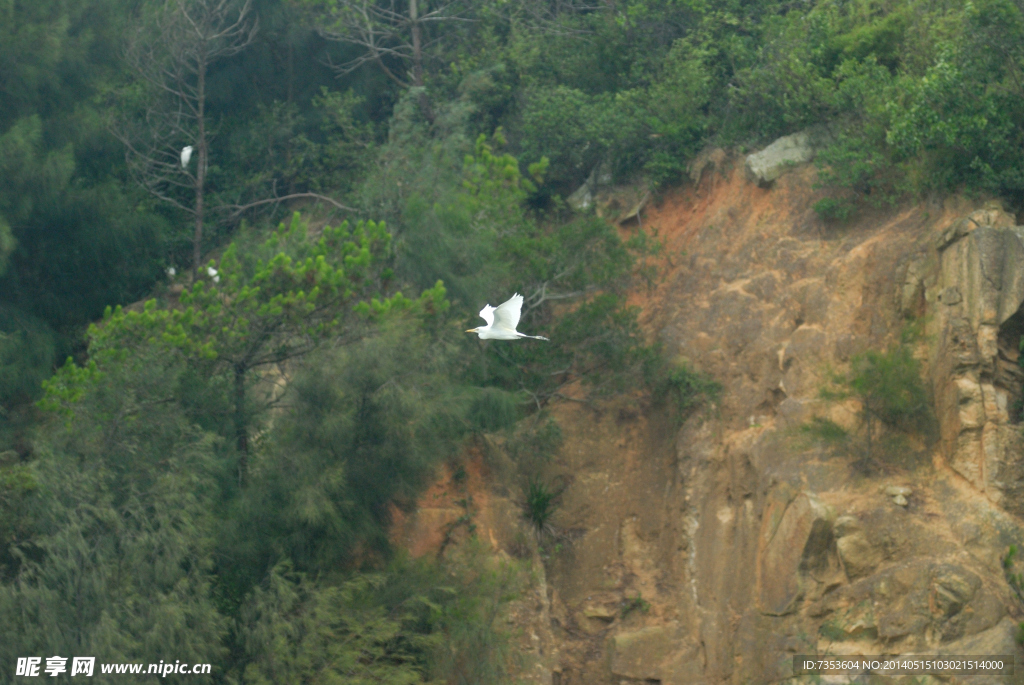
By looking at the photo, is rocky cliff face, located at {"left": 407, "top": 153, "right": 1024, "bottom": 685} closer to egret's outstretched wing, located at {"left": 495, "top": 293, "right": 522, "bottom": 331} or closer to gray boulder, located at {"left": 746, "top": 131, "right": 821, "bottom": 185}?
gray boulder, located at {"left": 746, "top": 131, "right": 821, "bottom": 185}

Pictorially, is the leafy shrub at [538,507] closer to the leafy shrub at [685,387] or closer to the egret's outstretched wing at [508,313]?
the leafy shrub at [685,387]

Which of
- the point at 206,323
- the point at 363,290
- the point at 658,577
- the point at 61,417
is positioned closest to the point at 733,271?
the point at 658,577

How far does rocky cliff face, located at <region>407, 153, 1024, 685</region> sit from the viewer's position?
12.8 metres

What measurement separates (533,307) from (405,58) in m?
Result: 9.74

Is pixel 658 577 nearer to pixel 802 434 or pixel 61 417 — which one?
pixel 802 434

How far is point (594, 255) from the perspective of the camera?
1680 centimetres

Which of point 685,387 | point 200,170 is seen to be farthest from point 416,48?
point 685,387

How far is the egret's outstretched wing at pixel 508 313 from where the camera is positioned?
38.2 ft

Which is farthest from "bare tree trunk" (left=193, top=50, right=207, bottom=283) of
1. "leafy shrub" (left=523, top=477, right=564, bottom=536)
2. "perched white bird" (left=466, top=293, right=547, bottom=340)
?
"perched white bird" (left=466, top=293, right=547, bottom=340)

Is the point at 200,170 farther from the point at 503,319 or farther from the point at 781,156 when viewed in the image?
the point at 503,319

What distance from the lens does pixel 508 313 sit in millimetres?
11711

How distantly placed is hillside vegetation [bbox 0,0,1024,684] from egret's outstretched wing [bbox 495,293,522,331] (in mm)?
1900

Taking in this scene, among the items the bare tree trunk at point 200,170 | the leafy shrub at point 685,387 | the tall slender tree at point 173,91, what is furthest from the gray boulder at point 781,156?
the bare tree trunk at point 200,170

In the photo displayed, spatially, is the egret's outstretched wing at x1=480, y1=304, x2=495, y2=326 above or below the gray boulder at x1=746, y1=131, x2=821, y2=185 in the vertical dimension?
below
